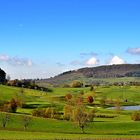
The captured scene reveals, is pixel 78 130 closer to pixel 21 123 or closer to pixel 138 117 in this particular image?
pixel 21 123

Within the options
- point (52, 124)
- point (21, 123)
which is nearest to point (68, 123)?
point (52, 124)

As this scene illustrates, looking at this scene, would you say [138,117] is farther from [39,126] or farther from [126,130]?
[39,126]

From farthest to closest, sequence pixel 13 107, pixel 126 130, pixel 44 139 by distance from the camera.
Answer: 1. pixel 13 107
2. pixel 126 130
3. pixel 44 139

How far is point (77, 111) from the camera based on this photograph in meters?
125

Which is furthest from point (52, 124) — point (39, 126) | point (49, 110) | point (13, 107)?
point (13, 107)

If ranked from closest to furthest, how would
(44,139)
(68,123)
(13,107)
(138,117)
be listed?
(44,139) → (68,123) → (138,117) → (13,107)

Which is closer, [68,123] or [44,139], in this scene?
[44,139]

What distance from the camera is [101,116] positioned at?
168625 millimetres

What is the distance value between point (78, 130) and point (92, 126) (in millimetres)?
7966

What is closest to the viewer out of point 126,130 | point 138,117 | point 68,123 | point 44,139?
point 44,139

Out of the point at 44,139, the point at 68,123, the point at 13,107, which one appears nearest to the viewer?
the point at 44,139

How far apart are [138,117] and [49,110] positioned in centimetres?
3507

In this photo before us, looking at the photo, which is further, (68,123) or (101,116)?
(101,116)

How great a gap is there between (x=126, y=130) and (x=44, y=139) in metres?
45.8
